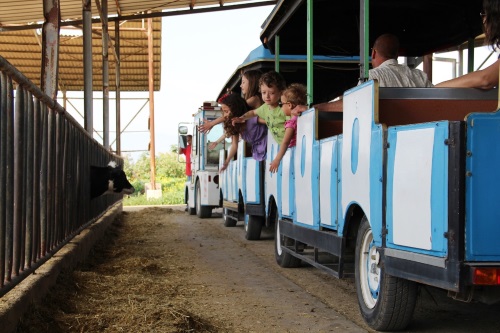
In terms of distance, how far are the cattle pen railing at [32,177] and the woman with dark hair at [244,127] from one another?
2528mm

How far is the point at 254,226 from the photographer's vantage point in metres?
11.3

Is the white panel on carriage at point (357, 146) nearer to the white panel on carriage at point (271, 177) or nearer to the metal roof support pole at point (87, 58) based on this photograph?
the white panel on carriage at point (271, 177)

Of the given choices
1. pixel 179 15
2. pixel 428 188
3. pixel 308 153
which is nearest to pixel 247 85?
pixel 308 153

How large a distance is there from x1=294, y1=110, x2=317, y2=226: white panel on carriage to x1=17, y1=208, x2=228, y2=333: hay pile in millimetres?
1323

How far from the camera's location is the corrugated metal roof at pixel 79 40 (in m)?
19.8

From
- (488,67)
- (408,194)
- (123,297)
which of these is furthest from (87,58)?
(408,194)

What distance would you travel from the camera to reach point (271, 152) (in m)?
8.77

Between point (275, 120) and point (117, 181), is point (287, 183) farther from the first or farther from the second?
point (117, 181)

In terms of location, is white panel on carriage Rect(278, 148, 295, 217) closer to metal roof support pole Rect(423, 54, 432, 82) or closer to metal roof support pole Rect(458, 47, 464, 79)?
metal roof support pole Rect(423, 54, 432, 82)

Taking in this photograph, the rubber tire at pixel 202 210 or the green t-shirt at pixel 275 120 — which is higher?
the green t-shirt at pixel 275 120

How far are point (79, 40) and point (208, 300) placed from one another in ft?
79.8

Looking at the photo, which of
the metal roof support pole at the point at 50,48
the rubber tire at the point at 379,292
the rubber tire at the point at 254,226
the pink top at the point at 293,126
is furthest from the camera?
the rubber tire at the point at 254,226

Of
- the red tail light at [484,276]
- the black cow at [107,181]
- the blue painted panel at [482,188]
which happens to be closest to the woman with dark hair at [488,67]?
the blue painted panel at [482,188]

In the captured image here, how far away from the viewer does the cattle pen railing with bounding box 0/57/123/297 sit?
4176mm
